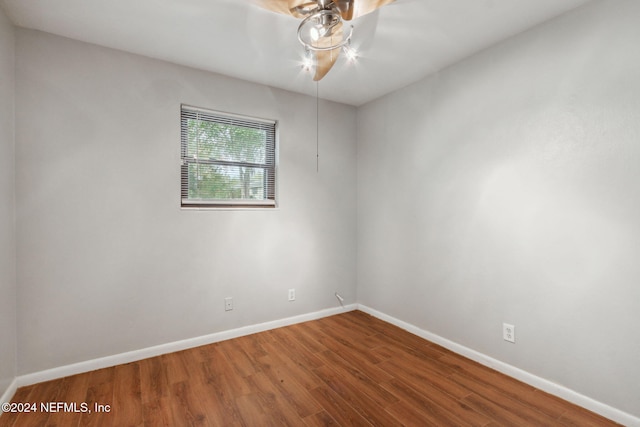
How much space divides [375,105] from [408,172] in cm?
96

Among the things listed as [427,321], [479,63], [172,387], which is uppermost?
[479,63]

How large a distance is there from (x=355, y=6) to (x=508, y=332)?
8.06 feet

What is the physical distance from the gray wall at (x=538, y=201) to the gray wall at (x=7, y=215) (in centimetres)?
316

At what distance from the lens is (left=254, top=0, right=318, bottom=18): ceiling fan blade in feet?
5.26

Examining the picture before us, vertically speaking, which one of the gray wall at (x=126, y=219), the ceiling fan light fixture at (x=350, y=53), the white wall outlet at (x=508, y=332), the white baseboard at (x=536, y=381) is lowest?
the white baseboard at (x=536, y=381)

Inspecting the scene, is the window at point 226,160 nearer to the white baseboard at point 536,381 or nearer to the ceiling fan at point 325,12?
the ceiling fan at point 325,12

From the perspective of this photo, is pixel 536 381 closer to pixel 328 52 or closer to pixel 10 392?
pixel 328 52

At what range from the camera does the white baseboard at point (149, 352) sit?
7.20 ft

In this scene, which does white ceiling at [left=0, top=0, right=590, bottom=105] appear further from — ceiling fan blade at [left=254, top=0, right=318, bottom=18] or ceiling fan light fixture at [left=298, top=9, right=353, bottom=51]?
ceiling fan light fixture at [left=298, top=9, right=353, bottom=51]

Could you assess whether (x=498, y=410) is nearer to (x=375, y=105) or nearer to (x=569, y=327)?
(x=569, y=327)

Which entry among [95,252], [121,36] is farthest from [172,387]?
[121,36]

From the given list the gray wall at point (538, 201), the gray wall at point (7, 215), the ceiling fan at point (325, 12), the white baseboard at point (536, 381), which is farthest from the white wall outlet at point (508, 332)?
the gray wall at point (7, 215)

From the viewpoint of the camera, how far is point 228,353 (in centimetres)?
264

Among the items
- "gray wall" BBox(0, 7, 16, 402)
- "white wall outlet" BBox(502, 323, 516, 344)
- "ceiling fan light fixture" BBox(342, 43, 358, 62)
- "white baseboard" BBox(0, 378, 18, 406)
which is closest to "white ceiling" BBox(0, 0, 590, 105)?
"ceiling fan light fixture" BBox(342, 43, 358, 62)
